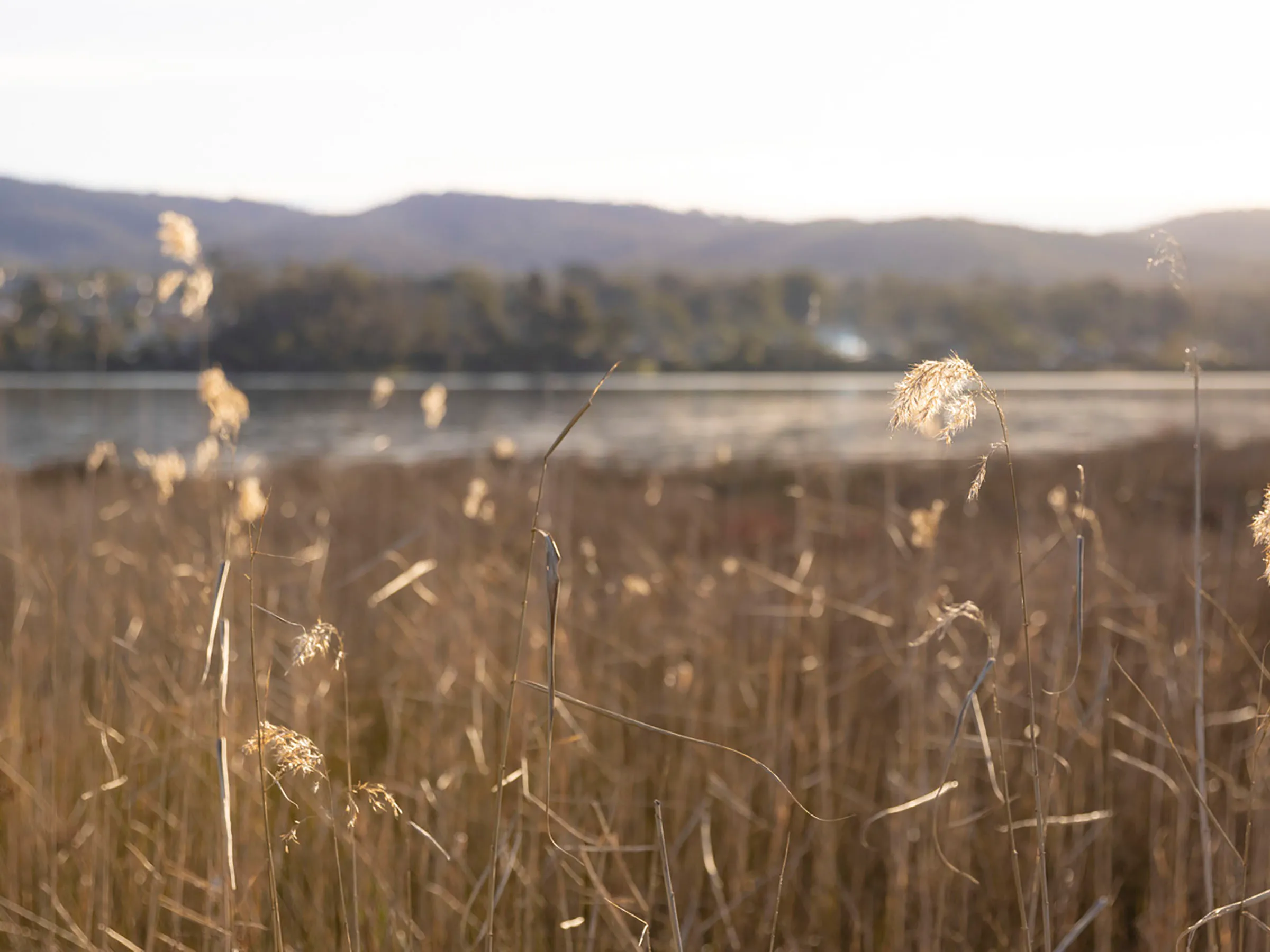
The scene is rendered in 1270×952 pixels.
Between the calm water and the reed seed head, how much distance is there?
0.49ft

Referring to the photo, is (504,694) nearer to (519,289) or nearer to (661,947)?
(661,947)

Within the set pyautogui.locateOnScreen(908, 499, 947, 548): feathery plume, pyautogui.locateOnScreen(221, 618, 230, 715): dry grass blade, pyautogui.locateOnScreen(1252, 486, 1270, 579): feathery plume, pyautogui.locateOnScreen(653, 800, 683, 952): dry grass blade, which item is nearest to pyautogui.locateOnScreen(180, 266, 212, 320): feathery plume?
pyautogui.locateOnScreen(221, 618, 230, 715): dry grass blade

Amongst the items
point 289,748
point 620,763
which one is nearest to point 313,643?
point 289,748

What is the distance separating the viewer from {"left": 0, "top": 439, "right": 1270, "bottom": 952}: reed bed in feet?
7.39

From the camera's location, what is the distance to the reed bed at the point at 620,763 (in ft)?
→ 7.39

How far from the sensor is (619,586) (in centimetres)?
645

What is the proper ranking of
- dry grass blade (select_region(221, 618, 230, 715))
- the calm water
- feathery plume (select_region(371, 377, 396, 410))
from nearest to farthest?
dry grass blade (select_region(221, 618, 230, 715))
feathery plume (select_region(371, 377, 396, 410))
the calm water

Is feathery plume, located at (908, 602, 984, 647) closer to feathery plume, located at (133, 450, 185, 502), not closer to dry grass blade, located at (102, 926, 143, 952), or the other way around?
dry grass blade, located at (102, 926, 143, 952)

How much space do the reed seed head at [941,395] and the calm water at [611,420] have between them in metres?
0.15

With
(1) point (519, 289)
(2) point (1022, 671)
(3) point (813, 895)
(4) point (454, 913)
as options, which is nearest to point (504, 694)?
(4) point (454, 913)

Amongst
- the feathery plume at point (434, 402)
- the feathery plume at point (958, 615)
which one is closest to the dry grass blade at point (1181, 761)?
the feathery plume at point (958, 615)

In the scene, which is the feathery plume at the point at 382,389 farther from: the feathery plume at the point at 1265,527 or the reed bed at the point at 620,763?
the feathery plume at the point at 1265,527

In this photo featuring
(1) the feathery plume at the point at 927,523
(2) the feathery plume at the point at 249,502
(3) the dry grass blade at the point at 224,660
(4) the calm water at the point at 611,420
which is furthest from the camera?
(4) the calm water at the point at 611,420

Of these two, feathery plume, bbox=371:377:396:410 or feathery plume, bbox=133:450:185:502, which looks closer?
feathery plume, bbox=133:450:185:502
